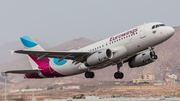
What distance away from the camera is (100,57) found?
134ft

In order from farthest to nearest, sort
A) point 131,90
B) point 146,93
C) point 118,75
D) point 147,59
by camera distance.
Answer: point 131,90, point 146,93, point 118,75, point 147,59

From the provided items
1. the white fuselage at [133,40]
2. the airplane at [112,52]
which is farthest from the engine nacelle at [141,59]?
the white fuselage at [133,40]

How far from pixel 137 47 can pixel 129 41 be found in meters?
1.42

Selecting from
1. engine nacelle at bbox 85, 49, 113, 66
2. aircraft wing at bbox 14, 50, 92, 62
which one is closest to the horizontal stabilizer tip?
aircraft wing at bbox 14, 50, 92, 62

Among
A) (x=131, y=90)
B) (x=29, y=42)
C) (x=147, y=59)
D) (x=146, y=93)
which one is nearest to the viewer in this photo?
(x=147, y=59)

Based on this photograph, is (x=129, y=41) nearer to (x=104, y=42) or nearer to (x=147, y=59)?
(x=104, y=42)

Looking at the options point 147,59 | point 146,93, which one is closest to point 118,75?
point 147,59

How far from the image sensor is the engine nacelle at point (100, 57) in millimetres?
40594

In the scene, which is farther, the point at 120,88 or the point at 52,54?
the point at 120,88

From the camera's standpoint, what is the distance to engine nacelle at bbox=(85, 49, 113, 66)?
40.6m

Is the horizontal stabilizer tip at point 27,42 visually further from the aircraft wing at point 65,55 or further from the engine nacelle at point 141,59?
the engine nacelle at point 141,59

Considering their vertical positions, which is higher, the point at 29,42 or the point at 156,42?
the point at 29,42

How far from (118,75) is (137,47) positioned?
1064 centimetres

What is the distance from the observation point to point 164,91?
17050cm
